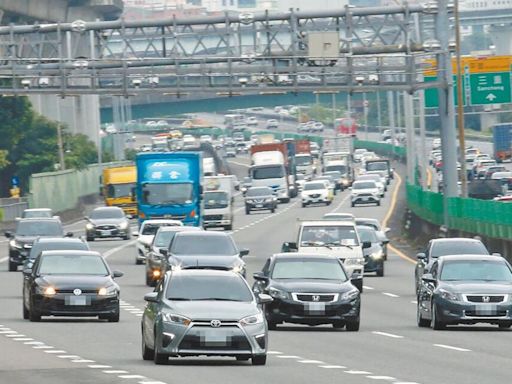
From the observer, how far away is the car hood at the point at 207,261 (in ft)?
125

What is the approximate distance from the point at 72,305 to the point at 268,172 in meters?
80.7

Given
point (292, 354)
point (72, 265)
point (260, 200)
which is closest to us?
point (292, 354)

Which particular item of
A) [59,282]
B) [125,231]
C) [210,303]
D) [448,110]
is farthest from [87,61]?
[210,303]

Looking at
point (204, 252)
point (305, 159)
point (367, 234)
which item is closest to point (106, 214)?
point (367, 234)

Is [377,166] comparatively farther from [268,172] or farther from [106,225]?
[106,225]

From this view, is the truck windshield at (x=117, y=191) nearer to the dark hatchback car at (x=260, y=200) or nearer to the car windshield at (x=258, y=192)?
the dark hatchback car at (x=260, y=200)

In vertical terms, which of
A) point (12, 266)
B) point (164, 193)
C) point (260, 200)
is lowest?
point (260, 200)

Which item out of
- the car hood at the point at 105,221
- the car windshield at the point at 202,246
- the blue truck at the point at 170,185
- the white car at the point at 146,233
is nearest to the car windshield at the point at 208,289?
the car windshield at the point at 202,246

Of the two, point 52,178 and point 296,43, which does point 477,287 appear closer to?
point 296,43

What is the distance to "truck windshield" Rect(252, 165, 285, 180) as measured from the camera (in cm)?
11081

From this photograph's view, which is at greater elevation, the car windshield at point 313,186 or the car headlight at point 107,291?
the car headlight at point 107,291

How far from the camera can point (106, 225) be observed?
71.6 m

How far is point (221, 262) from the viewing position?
38.5 metres

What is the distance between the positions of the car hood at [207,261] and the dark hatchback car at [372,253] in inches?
399
